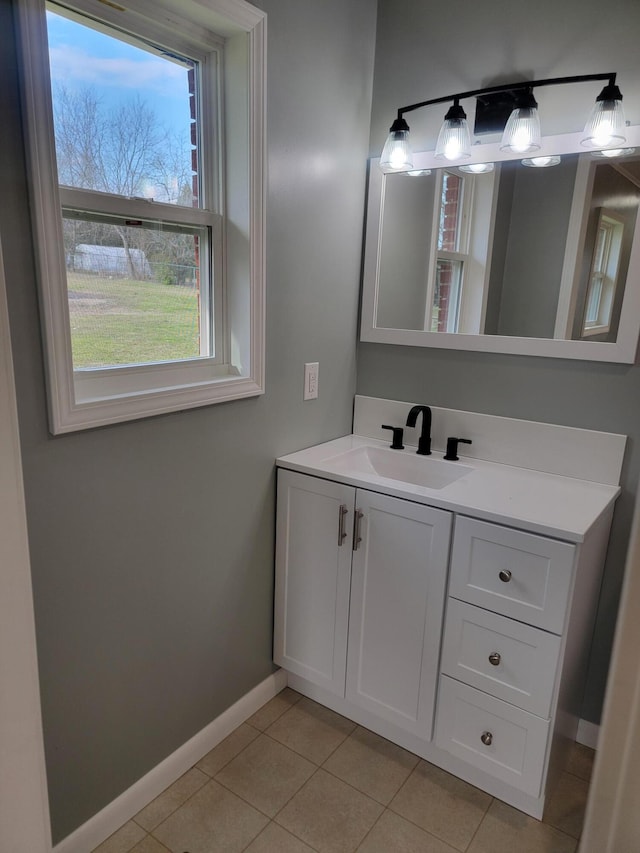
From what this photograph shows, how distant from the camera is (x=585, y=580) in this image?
5.10 feet

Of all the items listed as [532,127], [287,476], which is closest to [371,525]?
[287,476]

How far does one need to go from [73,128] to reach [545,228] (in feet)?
4.47

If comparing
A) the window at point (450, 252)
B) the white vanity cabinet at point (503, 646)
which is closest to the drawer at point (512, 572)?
the white vanity cabinet at point (503, 646)

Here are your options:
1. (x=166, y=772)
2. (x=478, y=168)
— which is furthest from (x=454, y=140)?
(x=166, y=772)

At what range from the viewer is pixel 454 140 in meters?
1.79

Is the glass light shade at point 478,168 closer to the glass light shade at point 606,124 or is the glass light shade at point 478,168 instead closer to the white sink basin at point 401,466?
the glass light shade at point 606,124

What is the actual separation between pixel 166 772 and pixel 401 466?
4.05 ft

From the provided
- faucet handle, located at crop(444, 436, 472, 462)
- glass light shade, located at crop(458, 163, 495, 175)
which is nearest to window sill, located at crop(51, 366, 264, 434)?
faucet handle, located at crop(444, 436, 472, 462)

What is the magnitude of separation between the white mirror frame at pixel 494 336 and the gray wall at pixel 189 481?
0.06 metres

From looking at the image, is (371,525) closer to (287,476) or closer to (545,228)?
(287,476)

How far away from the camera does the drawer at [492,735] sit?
154 cm

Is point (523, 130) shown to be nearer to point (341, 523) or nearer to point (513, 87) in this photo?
point (513, 87)

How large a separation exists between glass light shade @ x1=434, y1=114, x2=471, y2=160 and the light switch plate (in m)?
0.80

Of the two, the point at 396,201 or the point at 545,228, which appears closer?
the point at 545,228
